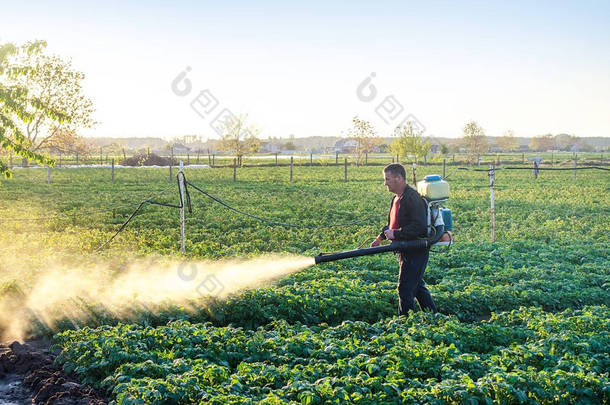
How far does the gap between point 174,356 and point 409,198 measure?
3.57 meters

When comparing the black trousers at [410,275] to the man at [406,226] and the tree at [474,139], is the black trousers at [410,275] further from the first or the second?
the tree at [474,139]

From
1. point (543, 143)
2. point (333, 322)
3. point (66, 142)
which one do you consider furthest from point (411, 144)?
point (543, 143)

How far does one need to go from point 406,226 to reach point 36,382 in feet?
15.7

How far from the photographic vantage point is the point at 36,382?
20.6 feet

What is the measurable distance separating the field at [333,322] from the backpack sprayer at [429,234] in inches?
35.3

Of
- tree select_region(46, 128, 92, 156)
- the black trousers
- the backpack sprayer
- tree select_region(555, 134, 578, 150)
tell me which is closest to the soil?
the backpack sprayer

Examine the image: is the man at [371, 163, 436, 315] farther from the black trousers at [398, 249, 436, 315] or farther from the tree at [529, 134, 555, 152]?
the tree at [529, 134, 555, 152]

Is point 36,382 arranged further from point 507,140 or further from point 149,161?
point 507,140

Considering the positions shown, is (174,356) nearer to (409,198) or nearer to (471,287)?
(409,198)

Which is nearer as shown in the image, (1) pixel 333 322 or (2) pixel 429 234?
(2) pixel 429 234

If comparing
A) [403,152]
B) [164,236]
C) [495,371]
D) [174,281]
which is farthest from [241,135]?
[495,371]

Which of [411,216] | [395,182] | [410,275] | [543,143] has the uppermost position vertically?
[543,143]

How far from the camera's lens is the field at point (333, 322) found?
214 inches

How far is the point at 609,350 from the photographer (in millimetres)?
6562
